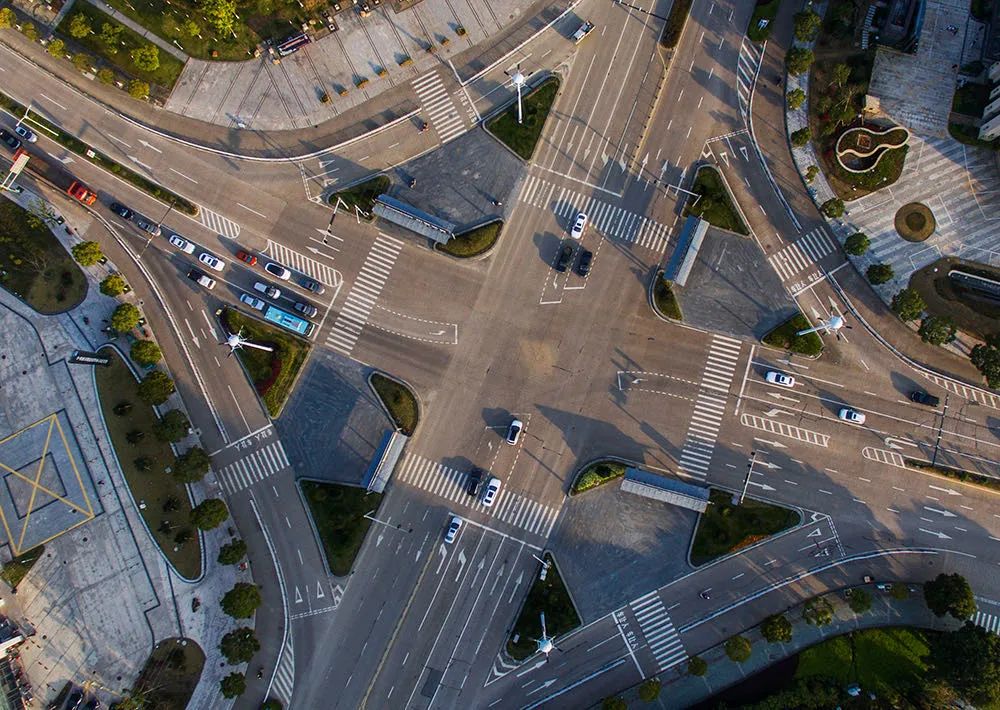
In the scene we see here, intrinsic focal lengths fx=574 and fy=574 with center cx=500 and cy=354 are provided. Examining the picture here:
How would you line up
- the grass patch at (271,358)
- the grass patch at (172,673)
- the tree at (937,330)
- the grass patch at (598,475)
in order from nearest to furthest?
the tree at (937,330) < the grass patch at (172,673) < the grass patch at (598,475) < the grass patch at (271,358)

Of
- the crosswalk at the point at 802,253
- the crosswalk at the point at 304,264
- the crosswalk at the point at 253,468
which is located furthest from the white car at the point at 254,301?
the crosswalk at the point at 802,253

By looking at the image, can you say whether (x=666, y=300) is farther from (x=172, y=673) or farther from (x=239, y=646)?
(x=172, y=673)

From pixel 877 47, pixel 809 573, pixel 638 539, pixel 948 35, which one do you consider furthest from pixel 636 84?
pixel 809 573

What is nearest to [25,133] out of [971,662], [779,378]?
[779,378]

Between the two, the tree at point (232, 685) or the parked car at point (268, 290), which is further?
the parked car at point (268, 290)

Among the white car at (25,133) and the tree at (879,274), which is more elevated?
the tree at (879,274)

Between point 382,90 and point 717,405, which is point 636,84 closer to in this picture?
point 382,90

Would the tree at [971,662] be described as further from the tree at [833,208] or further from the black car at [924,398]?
the tree at [833,208]

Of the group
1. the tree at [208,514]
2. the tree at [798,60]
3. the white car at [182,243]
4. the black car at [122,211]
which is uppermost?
the tree at [798,60]

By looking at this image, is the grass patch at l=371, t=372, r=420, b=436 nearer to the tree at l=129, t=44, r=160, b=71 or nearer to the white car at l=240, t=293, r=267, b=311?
the white car at l=240, t=293, r=267, b=311
